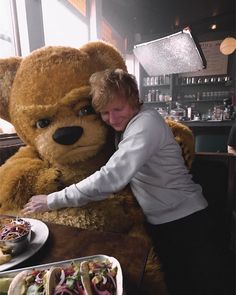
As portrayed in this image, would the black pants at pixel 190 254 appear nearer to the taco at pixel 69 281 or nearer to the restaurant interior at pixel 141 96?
the restaurant interior at pixel 141 96

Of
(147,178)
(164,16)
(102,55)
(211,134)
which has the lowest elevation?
(211,134)

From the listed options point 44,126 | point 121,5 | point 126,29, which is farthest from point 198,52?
point 44,126

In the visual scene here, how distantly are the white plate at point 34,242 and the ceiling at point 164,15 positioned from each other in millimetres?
4139

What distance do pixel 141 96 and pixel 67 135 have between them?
3.29 m

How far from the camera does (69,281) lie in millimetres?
526

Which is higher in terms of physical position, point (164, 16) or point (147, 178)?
point (164, 16)

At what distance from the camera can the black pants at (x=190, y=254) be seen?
1036 mm

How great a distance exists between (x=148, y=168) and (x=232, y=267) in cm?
89

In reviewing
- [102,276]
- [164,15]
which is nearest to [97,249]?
[102,276]

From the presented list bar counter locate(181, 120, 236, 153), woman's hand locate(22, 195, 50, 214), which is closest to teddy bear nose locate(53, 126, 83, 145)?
woman's hand locate(22, 195, 50, 214)

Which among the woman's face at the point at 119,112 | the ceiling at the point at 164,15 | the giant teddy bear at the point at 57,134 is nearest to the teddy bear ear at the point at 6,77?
the giant teddy bear at the point at 57,134

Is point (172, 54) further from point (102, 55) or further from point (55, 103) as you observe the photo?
point (55, 103)

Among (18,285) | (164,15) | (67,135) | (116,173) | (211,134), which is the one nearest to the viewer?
(18,285)

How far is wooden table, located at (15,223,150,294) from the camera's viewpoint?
63 centimetres
